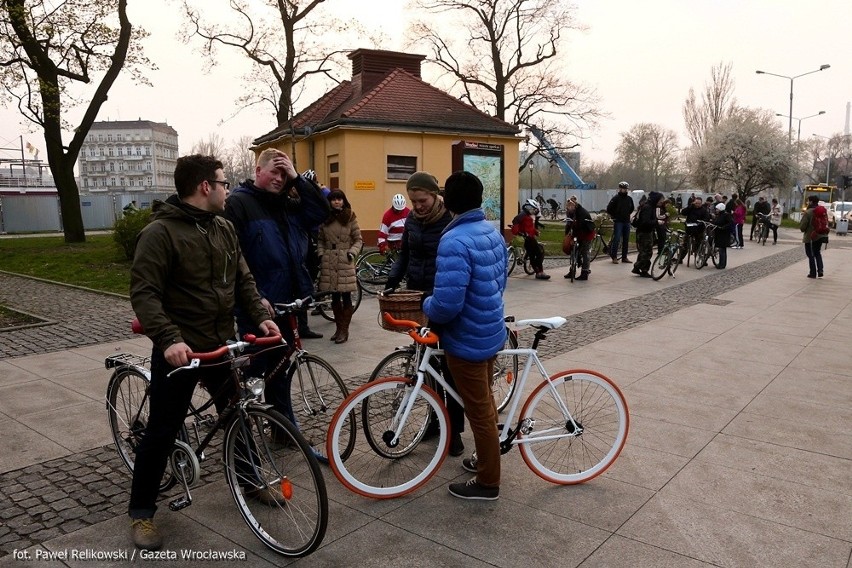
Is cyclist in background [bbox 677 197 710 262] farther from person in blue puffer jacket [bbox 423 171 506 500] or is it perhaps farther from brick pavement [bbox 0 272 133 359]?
person in blue puffer jacket [bbox 423 171 506 500]

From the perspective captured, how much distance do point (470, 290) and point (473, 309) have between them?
0.33 feet

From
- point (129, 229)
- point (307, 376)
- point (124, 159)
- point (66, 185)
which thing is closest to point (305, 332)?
point (307, 376)

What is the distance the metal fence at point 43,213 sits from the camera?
36.5 m

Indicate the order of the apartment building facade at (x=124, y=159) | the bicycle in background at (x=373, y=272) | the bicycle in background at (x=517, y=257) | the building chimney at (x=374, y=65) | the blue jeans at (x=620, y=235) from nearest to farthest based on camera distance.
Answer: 1. the bicycle in background at (x=373, y=272)
2. the bicycle in background at (x=517, y=257)
3. the blue jeans at (x=620, y=235)
4. the building chimney at (x=374, y=65)
5. the apartment building facade at (x=124, y=159)

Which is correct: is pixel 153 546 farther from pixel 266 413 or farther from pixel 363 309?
pixel 363 309

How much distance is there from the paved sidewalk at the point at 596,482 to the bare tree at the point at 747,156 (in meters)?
44.4

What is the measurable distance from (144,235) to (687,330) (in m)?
7.18

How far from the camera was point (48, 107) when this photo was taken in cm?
2178

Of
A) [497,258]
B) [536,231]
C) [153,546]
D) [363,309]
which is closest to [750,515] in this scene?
[497,258]

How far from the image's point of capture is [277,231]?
4.19 metres

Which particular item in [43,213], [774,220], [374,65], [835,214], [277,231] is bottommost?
[835,214]

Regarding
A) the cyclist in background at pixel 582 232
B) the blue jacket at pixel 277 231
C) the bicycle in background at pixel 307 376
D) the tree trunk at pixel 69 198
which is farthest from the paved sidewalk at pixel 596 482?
the tree trunk at pixel 69 198

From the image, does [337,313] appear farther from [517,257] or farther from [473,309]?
[517,257]

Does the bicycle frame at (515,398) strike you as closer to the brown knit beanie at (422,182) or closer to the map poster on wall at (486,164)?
the brown knit beanie at (422,182)
